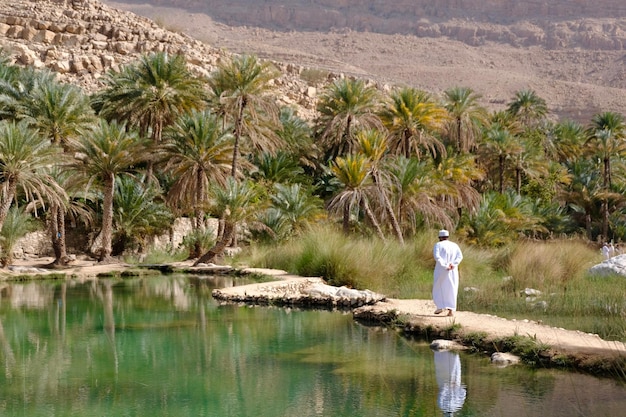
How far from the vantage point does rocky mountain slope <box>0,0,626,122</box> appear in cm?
5803

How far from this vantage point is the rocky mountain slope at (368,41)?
58.0 meters

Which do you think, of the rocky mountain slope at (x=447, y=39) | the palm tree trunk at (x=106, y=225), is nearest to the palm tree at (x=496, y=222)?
the palm tree trunk at (x=106, y=225)

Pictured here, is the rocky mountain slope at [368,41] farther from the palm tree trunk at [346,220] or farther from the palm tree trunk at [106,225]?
the palm tree trunk at [346,220]

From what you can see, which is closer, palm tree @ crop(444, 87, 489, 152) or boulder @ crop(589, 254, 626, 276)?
boulder @ crop(589, 254, 626, 276)

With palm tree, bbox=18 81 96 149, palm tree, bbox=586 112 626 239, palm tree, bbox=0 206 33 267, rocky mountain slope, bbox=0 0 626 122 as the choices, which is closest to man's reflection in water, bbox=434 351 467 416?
palm tree, bbox=0 206 33 267

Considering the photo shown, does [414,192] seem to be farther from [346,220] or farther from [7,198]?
[7,198]

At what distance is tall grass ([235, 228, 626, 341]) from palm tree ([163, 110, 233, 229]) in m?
7.76

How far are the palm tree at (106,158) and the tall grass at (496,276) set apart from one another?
846 centimetres

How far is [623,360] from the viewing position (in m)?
8.80

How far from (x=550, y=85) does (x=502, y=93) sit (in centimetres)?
1018

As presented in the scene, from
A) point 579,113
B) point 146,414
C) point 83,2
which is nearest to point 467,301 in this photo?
point 146,414

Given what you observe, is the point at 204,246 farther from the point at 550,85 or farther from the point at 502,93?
the point at 550,85

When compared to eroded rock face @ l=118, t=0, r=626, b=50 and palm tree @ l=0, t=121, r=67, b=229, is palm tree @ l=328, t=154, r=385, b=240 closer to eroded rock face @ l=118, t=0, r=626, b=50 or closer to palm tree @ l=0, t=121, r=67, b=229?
palm tree @ l=0, t=121, r=67, b=229

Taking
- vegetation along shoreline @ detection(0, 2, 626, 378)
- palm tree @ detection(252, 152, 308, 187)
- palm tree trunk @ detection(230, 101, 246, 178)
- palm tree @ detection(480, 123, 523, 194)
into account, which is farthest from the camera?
palm tree @ detection(480, 123, 523, 194)
